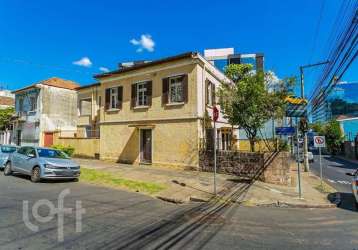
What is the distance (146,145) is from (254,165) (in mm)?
7757

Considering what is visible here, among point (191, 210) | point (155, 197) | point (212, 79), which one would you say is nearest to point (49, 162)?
point (155, 197)

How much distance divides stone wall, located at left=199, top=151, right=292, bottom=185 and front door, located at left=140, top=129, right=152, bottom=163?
163 inches

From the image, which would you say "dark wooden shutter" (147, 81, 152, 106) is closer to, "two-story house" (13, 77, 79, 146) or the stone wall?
the stone wall

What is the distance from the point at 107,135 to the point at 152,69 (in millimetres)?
6484

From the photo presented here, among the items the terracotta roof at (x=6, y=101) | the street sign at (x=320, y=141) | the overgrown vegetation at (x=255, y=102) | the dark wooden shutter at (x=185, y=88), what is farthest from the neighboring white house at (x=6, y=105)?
the street sign at (x=320, y=141)

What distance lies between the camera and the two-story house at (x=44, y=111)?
2848 centimetres

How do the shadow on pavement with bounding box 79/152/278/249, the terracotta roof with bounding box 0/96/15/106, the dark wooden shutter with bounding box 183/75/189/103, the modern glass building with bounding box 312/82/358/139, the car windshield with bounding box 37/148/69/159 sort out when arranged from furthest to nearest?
the modern glass building with bounding box 312/82/358/139 < the terracotta roof with bounding box 0/96/15/106 < the dark wooden shutter with bounding box 183/75/189/103 < the car windshield with bounding box 37/148/69/159 < the shadow on pavement with bounding box 79/152/278/249

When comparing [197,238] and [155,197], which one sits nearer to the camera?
[197,238]

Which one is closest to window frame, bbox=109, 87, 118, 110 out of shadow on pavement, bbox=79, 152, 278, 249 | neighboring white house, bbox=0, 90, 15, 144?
shadow on pavement, bbox=79, 152, 278, 249

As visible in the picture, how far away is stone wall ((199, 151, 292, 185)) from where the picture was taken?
1348 centimetres

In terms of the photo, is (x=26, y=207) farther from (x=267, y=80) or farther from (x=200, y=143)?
(x=267, y=80)

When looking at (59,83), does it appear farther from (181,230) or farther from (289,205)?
(181,230)

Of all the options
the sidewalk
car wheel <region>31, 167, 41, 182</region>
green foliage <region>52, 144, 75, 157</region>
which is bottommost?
the sidewalk

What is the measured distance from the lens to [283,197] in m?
10.0
